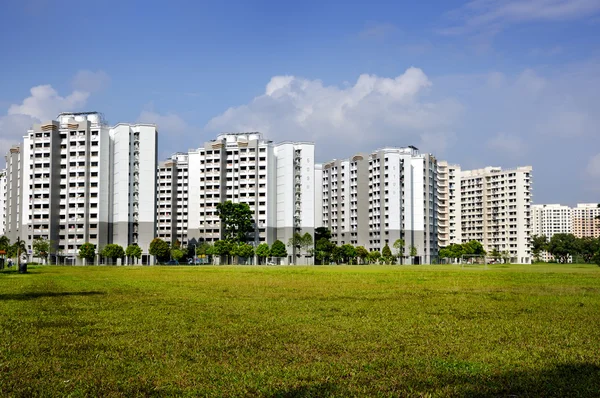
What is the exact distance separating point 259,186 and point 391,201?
142 ft

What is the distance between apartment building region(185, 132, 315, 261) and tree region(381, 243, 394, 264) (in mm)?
22560

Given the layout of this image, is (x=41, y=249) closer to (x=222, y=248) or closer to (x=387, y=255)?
(x=222, y=248)

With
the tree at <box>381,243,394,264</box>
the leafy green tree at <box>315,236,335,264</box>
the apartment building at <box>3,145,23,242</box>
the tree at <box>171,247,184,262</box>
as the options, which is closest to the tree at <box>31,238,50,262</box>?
the apartment building at <box>3,145,23,242</box>

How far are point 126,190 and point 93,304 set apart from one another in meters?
131

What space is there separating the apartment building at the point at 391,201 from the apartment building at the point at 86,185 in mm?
69607

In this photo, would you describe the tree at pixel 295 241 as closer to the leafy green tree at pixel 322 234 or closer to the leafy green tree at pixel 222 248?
the leafy green tree at pixel 222 248

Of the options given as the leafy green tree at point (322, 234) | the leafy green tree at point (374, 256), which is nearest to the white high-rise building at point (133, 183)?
the leafy green tree at point (322, 234)

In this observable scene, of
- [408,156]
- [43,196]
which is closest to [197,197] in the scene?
[43,196]

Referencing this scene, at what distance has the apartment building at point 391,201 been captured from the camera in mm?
183000

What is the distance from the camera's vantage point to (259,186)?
538 feet

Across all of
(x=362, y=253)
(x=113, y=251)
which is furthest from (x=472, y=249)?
(x=113, y=251)

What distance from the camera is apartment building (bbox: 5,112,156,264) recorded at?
473ft

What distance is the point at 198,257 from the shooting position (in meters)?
160

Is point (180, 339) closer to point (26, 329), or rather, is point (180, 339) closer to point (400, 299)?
point (26, 329)
